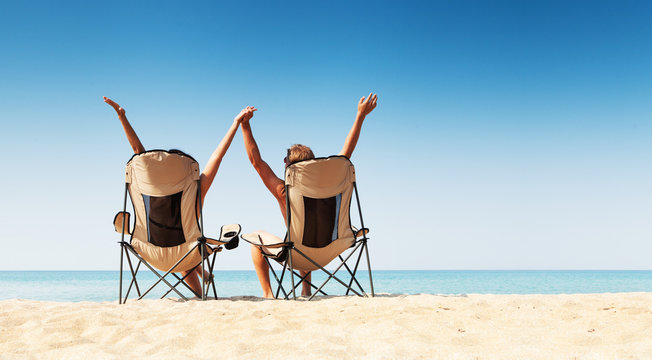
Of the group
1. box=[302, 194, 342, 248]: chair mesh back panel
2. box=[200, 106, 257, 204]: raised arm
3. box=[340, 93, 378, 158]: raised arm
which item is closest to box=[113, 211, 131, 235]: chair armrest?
box=[200, 106, 257, 204]: raised arm

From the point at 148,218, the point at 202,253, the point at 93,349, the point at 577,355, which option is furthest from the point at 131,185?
the point at 577,355

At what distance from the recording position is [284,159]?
439 cm

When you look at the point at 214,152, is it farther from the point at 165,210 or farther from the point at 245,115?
the point at 165,210

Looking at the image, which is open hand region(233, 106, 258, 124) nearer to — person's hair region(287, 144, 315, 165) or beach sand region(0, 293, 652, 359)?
person's hair region(287, 144, 315, 165)

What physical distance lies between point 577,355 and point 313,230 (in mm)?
Answer: 2329

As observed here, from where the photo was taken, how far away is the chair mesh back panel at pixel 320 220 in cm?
392

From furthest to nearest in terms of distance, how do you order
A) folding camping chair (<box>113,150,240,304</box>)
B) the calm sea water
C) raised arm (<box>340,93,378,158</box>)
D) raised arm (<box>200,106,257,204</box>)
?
the calm sea water → raised arm (<box>340,93,378,158</box>) → raised arm (<box>200,106,257,204</box>) → folding camping chair (<box>113,150,240,304</box>)

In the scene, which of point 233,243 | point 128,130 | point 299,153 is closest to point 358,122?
point 299,153

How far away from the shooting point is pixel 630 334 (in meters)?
2.29

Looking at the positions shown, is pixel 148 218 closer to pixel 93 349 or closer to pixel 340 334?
pixel 93 349

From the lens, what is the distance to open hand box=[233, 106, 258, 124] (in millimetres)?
4145

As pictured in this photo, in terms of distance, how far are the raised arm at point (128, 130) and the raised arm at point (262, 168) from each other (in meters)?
0.93

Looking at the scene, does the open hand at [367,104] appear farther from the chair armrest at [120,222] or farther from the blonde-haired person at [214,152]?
the chair armrest at [120,222]

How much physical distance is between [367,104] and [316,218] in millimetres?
1232
